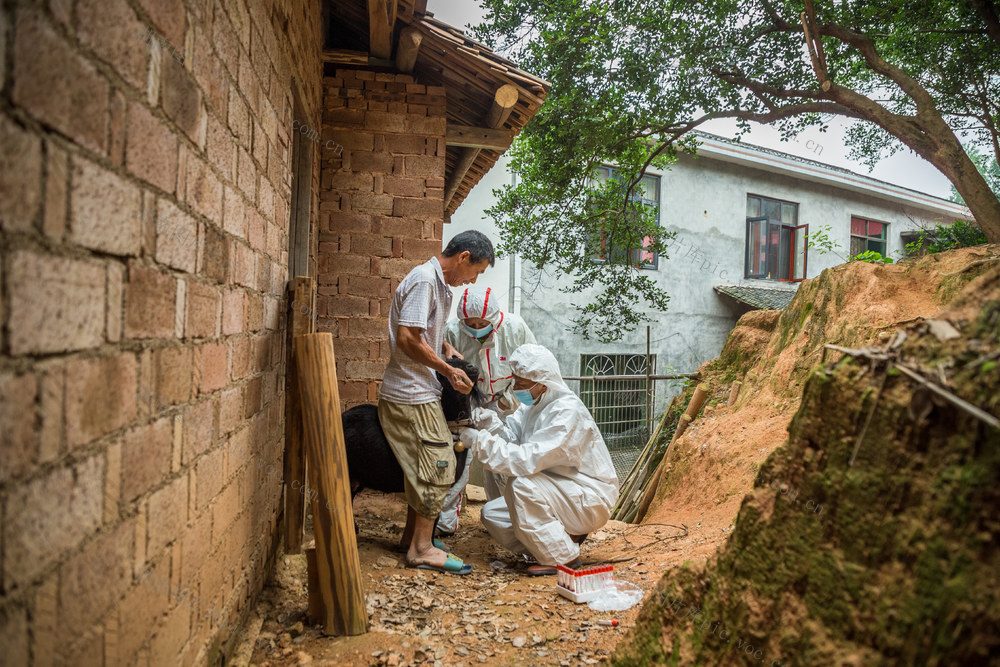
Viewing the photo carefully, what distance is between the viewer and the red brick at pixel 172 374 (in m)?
Answer: 1.53

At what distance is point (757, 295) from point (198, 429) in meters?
12.7

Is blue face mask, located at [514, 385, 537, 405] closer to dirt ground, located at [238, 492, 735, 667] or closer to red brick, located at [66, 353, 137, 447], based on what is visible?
dirt ground, located at [238, 492, 735, 667]

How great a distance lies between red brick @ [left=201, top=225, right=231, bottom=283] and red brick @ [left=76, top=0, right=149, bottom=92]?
1.92ft

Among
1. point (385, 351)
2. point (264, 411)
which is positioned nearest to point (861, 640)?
point (264, 411)

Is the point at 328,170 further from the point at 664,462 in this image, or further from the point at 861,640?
the point at 861,640

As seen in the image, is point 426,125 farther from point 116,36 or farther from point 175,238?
point 116,36

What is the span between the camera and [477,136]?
5531mm

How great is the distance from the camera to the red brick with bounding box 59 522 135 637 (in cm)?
111

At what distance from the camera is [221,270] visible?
6.76ft

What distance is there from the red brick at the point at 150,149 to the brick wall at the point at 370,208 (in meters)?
3.45

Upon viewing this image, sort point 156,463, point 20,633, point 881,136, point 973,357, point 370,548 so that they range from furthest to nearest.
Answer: point 881,136 < point 370,548 < point 156,463 < point 973,357 < point 20,633

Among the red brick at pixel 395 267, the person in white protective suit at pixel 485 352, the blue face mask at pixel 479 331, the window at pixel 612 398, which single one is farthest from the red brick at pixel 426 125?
→ the window at pixel 612 398

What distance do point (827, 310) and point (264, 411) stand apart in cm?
457

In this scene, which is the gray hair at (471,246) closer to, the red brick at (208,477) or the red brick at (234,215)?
the red brick at (234,215)
